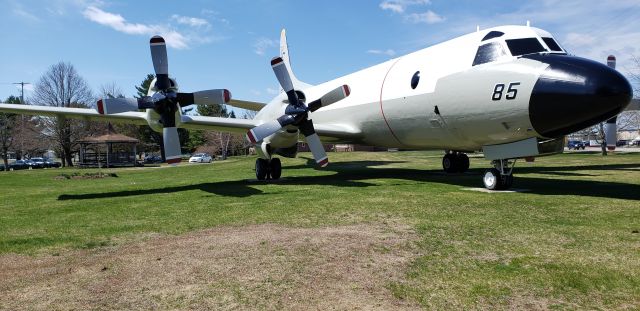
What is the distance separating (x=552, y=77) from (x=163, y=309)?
925 cm

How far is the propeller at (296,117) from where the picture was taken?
591 inches

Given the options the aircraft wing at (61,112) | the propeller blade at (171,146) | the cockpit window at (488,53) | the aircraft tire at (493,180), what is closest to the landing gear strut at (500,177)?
the aircraft tire at (493,180)

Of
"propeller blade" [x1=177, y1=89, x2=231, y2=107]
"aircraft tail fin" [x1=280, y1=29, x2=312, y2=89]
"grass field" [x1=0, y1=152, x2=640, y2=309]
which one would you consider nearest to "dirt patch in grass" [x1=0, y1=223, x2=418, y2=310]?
"grass field" [x1=0, y1=152, x2=640, y2=309]

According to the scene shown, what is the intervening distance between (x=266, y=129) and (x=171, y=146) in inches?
125

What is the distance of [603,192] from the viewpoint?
1181cm

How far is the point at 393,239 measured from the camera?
6.93m

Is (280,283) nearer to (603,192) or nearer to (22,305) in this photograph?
(22,305)

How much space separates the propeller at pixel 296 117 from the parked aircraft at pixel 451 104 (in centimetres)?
4

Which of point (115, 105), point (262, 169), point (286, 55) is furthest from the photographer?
point (286, 55)

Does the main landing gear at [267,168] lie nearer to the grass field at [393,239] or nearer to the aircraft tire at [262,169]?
the aircraft tire at [262,169]

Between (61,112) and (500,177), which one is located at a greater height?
(61,112)

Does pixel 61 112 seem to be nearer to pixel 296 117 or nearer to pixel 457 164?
pixel 296 117

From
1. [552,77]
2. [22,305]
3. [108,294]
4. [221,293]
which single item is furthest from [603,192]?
[22,305]

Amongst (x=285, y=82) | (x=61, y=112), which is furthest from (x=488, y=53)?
(x=61, y=112)
